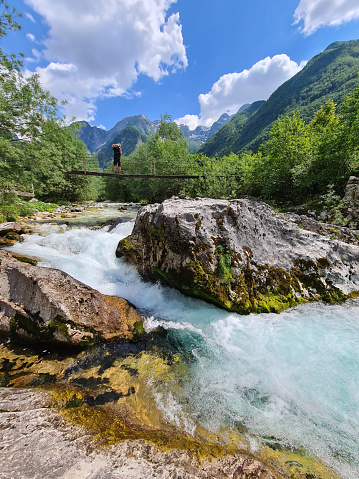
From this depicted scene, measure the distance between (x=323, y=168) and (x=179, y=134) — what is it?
1253 inches

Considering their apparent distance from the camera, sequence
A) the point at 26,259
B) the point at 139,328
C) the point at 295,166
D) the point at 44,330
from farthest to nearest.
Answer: the point at 295,166
the point at 26,259
the point at 139,328
the point at 44,330

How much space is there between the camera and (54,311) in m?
4.11

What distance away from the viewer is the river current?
2.73 meters

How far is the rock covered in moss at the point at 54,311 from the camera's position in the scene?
4.04 meters

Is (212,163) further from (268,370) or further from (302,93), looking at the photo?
(302,93)

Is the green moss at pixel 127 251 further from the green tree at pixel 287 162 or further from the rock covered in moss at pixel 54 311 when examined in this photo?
the green tree at pixel 287 162

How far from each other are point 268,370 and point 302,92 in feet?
615

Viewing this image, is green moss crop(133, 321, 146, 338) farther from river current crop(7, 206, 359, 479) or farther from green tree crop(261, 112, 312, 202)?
green tree crop(261, 112, 312, 202)

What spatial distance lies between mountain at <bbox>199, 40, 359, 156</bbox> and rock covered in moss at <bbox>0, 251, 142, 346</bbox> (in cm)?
12451

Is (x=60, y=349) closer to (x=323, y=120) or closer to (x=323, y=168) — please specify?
(x=323, y=168)

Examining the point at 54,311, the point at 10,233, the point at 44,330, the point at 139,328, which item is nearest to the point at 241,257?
the point at 139,328

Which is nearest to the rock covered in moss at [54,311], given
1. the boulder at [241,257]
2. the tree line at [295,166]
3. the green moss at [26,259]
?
the green moss at [26,259]

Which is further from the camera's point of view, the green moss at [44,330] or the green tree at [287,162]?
the green tree at [287,162]

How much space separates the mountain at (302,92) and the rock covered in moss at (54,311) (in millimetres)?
124512
